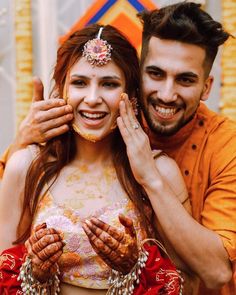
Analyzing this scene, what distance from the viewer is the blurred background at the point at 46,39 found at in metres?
4.29

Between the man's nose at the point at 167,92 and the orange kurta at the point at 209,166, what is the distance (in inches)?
7.5

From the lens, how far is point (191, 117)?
302 cm

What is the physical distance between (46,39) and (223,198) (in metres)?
1.98

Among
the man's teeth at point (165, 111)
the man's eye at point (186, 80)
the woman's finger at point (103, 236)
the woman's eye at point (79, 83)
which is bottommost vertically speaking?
the woman's finger at point (103, 236)

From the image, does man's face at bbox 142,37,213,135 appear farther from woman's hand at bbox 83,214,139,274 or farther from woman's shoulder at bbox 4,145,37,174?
woman's hand at bbox 83,214,139,274

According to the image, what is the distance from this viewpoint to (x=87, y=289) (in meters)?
2.57

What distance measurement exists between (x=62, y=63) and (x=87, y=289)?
0.81 m

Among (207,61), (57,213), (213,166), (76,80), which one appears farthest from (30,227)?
(207,61)

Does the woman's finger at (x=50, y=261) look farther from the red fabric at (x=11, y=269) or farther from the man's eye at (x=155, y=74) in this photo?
the man's eye at (x=155, y=74)

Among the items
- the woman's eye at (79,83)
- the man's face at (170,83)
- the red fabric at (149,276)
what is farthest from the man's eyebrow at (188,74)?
the red fabric at (149,276)

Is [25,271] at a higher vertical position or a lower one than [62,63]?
lower

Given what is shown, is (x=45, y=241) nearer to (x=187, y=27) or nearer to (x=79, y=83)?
(x=79, y=83)

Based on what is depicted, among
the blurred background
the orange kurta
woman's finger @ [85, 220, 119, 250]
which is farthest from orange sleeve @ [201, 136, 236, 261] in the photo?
the blurred background

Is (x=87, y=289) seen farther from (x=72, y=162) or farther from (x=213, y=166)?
(x=213, y=166)
